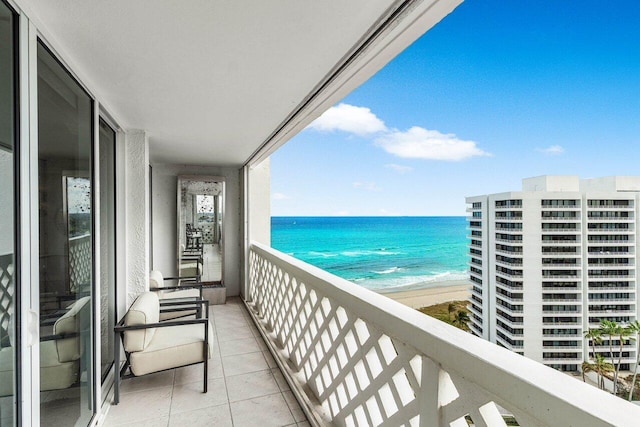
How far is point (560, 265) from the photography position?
3.30 ft

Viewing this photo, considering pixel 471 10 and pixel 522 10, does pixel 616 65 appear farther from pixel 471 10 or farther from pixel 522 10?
pixel 471 10

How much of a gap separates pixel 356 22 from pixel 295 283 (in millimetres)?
2026

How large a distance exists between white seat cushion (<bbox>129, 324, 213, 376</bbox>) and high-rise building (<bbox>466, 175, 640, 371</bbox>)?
1969 millimetres

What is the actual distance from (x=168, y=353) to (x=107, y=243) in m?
0.96

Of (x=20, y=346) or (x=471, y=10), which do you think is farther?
(x=471, y=10)

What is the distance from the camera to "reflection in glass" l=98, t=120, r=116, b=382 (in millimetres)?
2318

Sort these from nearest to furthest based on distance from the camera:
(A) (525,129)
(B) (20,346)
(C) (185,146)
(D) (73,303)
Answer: (B) (20,346), (D) (73,303), (A) (525,129), (C) (185,146)

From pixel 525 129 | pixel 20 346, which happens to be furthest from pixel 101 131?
pixel 525 129

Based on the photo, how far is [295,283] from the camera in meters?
2.75

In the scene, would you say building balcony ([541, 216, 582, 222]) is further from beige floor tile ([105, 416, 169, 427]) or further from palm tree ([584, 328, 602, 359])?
beige floor tile ([105, 416, 169, 427])

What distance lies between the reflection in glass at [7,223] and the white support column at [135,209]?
1849mm

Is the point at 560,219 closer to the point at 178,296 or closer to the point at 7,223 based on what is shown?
the point at 7,223

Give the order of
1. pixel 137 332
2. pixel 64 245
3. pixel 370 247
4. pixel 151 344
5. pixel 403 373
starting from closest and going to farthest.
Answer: pixel 403 373
pixel 64 245
pixel 137 332
pixel 151 344
pixel 370 247

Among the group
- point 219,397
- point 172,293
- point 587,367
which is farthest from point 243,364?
point 587,367
